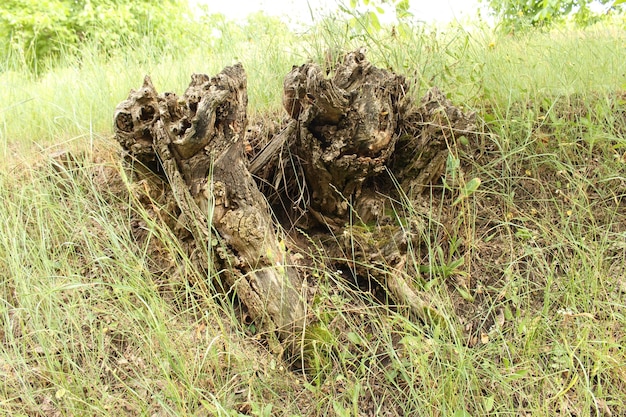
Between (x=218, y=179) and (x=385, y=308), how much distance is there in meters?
1.00

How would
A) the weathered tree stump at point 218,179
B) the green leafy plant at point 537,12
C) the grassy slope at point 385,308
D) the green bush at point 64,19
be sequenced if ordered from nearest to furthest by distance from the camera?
the grassy slope at point 385,308 < the weathered tree stump at point 218,179 < the green leafy plant at point 537,12 < the green bush at point 64,19

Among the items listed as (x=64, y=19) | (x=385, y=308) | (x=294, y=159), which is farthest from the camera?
(x=64, y=19)

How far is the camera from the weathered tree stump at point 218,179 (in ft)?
7.07

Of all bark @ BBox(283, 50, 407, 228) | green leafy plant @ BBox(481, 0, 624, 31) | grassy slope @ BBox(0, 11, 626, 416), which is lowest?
grassy slope @ BBox(0, 11, 626, 416)

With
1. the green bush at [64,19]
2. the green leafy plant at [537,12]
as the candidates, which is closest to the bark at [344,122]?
the green leafy plant at [537,12]

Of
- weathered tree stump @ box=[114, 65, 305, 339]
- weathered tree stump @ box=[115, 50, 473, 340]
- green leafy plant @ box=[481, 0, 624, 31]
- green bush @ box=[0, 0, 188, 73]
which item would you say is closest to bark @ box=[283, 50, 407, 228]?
weathered tree stump @ box=[115, 50, 473, 340]

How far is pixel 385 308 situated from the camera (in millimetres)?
2141

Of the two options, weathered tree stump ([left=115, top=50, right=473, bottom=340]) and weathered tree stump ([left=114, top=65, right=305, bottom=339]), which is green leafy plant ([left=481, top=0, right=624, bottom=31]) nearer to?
weathered tree stump ([left=115, top=50, right=473, bottom=340])

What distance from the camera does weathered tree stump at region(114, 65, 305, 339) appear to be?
215 cm

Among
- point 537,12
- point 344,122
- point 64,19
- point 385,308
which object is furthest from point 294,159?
point 64,19

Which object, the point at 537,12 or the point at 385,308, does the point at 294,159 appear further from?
the point at 537,12

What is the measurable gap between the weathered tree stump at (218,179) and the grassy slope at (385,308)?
0.15 metres

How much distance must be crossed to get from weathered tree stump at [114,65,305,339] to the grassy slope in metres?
0.15

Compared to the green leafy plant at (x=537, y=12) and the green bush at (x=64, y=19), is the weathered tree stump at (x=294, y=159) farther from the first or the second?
the green bush at (x=64, y=19)
